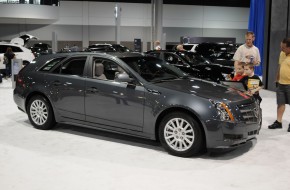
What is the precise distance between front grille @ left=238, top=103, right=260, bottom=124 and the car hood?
15 centimetres

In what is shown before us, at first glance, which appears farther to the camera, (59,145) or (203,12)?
(203,12)

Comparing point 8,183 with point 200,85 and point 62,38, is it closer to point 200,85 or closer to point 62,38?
point 200,85

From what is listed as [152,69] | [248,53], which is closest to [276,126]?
[248,53]

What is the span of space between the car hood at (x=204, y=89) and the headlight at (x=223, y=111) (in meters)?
0.12

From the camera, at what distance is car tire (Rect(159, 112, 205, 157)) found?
17.9ft

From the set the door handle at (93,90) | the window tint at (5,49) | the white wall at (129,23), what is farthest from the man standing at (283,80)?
the white wall at (129,23)

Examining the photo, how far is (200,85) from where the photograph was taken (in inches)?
242

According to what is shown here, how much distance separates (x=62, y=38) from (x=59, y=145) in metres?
28.8

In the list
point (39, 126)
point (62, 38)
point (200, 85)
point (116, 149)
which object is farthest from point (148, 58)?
point (62, 38)

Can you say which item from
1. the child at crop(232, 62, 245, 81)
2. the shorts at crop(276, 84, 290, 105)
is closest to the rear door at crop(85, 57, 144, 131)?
the child at crop(232, 62, 245, 81)

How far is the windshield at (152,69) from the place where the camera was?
6.22m

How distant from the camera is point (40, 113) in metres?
7.15

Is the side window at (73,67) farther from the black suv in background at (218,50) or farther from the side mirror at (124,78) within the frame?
the black suv in background at (218,50)

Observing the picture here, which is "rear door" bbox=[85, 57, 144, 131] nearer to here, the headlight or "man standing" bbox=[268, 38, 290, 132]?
the headlight
